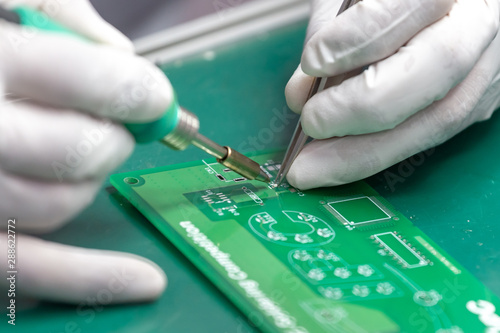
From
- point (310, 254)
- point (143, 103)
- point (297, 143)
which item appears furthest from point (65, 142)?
point (297, 143)

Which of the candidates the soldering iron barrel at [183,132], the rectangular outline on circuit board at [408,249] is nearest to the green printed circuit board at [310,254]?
the rectangular outline on circuit board at [408,249]

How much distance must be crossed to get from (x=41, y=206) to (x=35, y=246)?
0.21ft

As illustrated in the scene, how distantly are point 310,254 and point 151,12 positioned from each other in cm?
112

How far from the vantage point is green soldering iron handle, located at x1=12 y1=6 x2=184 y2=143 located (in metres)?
0.97

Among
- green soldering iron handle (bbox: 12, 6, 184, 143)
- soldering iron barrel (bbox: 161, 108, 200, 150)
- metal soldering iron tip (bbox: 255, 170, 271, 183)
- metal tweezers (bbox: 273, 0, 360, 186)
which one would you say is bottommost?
metal soldering iron tip (bbox: 255, 170, 271, 183)

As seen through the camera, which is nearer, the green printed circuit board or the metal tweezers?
the green printed circuit board

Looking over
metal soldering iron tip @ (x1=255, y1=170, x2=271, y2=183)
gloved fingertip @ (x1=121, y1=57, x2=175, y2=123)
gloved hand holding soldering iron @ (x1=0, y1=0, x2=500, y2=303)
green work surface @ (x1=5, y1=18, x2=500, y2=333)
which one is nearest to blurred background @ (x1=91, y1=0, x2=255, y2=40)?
green work surface @ (x1=5, y1=18, x2=500, y2=333)

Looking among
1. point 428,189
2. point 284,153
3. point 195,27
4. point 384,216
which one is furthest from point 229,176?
point 195,27

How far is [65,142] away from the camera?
37.1 inches

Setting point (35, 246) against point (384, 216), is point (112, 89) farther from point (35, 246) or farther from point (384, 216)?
point (384, 216)

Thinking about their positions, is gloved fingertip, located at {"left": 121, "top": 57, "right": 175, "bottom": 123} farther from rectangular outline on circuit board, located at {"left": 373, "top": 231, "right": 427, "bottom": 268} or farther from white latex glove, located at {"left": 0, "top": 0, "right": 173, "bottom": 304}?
rectangular outline on circuit board, located at {"left": 373, "top": 231, "right": 427, "bottom": 268}

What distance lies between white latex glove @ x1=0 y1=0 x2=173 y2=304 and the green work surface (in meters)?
0.05

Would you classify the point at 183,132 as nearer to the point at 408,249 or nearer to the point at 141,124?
the point at 141,124

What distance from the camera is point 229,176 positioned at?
1365mm
